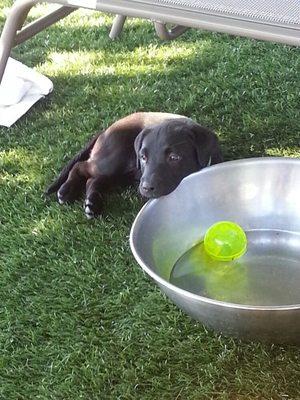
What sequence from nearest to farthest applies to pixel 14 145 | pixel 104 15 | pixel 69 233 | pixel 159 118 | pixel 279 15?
pixel 279 15 → pixel 69 233 → pixel 159 118 → pixel 14 145 → pixel 104 15

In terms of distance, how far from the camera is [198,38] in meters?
3.33

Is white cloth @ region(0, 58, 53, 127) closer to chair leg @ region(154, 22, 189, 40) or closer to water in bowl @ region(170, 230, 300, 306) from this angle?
chair leg @ region(154, 22, 189, 40)

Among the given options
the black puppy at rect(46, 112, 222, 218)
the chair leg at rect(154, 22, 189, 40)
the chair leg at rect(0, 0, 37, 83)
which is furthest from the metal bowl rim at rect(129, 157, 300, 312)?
the chair leg at rect(154, 22, 189, 40)

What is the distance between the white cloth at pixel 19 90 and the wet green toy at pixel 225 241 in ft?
3.69

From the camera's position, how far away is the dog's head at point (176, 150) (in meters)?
2.20

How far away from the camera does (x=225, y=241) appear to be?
6.50 ft

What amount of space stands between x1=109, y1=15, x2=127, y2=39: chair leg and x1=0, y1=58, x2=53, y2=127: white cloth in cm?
48

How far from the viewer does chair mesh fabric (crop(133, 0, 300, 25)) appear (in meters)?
1.89

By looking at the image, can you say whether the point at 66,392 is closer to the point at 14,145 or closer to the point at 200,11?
the point at 200,11

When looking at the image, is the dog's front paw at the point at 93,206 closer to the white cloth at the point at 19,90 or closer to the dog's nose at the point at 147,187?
the dog's nose at the point at 147,187

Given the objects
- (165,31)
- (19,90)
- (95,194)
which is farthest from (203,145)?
(19,90)

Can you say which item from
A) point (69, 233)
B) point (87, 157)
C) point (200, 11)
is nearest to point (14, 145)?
point (87, 157)

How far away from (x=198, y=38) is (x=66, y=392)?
2012 mm

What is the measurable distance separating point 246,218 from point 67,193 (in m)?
0.60
